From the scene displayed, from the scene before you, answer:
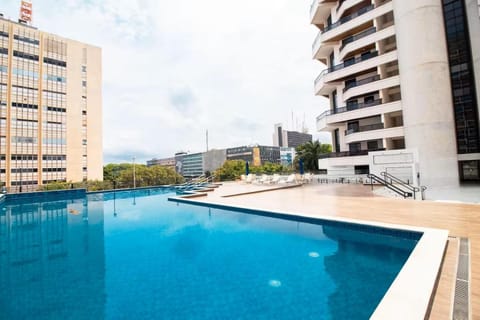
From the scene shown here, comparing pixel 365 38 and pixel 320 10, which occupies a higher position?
pixel 320 10

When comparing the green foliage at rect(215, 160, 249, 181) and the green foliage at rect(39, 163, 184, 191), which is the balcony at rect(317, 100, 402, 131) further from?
the green foliage at rect(39, 163, 184, 191)

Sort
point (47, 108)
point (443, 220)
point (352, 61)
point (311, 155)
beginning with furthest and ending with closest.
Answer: point (311, 155) → point (47, 108) → point (352, 61) → point (443, 220)

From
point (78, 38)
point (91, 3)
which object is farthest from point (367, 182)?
point (78, 38)

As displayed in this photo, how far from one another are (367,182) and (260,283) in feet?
53.3

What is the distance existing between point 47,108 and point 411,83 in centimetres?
4213

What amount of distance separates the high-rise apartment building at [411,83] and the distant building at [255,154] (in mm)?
76758

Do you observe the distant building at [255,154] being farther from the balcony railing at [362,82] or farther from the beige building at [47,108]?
the balcony railing at [362,82]

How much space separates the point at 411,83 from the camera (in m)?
14.3

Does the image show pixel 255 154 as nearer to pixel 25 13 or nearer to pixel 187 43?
pixel 25 13

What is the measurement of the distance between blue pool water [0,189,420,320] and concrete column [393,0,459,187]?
39.8 feet

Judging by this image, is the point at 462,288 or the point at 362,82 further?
the point at 362,82

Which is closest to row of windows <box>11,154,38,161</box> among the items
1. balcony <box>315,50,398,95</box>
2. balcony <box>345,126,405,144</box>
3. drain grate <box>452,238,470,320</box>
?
balcony <box>315,50,398,95</box>

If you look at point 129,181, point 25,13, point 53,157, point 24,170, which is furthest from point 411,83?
point 25,13

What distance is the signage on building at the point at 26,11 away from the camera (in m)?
30.9
